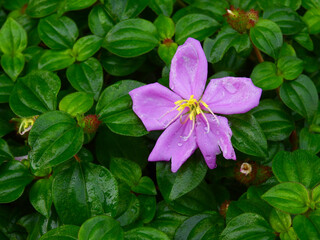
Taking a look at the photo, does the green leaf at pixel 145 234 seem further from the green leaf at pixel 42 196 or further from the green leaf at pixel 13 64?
the green leaf at pixel 13 64

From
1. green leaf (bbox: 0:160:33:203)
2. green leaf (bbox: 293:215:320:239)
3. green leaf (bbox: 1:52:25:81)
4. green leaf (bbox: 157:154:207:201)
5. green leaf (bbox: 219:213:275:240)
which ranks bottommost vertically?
green leaf (bbox: 0:160:33:203)

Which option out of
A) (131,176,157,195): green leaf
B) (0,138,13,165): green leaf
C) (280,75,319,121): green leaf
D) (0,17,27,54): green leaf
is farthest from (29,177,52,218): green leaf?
(280,75,319,121): green leaf

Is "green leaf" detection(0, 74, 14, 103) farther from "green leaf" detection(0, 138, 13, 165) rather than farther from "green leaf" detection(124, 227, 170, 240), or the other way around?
"green leaf" detection(124, 227, 170, 240)

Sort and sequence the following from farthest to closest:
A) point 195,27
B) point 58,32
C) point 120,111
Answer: point 58,32, point 195,27, point 120,111

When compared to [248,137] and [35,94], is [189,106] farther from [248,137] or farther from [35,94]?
[35,94]

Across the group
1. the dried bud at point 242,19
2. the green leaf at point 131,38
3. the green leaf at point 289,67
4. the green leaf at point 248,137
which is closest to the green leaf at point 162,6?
the green leaf at point 131,38

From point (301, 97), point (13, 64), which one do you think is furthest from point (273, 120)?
point (13, 64)
